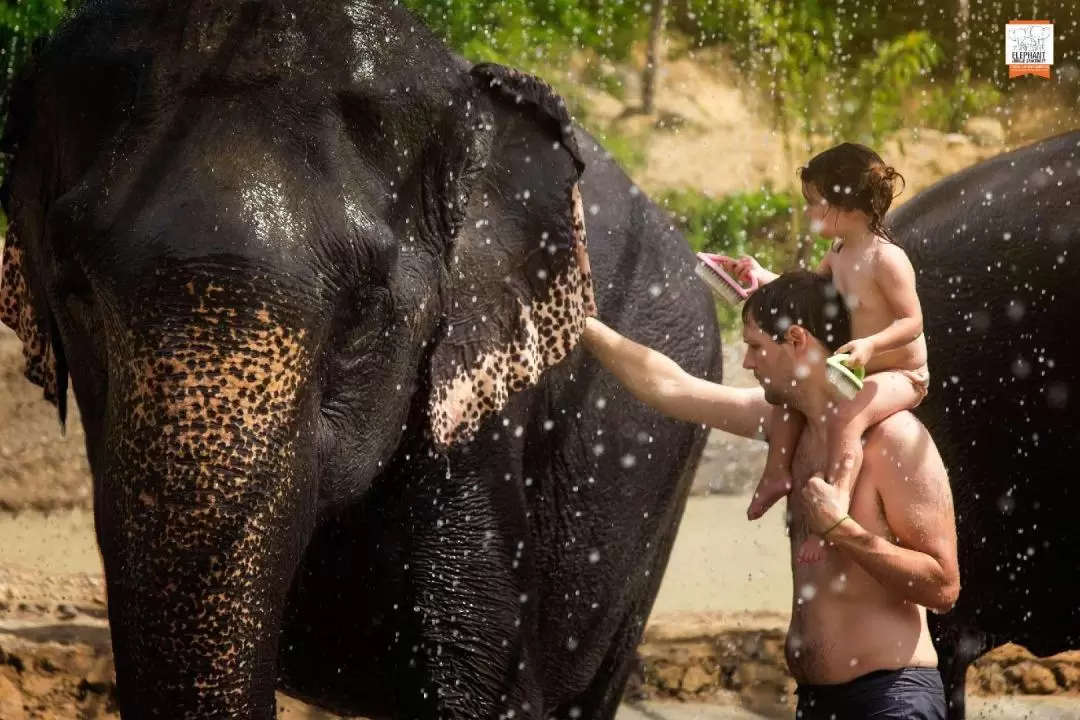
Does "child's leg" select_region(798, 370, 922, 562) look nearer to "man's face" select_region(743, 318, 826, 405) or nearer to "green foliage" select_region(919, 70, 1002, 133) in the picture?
"man's face" select_region(743, 318, 826, 405)

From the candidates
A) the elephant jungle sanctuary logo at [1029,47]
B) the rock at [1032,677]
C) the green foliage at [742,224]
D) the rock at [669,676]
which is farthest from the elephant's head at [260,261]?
the elephant jungle sanctuary logo at [1029,47]

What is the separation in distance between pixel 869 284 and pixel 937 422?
1193mm

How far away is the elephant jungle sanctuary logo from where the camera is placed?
11.0m

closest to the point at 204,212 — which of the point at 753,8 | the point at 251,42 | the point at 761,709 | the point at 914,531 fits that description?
the point at 251,42

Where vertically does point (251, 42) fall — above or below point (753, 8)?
below

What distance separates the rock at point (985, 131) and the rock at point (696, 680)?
8.49 meters

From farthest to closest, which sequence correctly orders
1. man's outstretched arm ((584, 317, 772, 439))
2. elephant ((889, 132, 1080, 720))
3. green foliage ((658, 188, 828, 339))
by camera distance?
green foliage ((658, 188, 828, 339)), elephant ((889, 132, 1080, 720)), man's outstretched arm ((584, 317, 772, 439))

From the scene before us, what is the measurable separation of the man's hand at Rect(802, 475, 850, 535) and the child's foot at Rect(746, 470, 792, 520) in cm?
16

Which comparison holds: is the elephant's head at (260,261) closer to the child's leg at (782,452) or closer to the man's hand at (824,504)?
the child's leg at (782,452)

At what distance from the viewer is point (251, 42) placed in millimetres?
2508

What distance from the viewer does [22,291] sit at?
2988 millimetres

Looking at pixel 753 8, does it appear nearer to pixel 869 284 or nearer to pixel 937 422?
pixel 937 422

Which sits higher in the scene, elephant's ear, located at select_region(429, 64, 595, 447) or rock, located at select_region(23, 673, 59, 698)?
elephant's ear, located at select_region(429, 64, 595, 447)

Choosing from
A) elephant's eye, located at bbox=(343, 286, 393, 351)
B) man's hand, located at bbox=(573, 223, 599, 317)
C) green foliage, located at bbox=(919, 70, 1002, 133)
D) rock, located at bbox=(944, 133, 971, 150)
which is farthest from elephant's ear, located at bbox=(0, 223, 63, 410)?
green foliage, located at bbox=(919, 70, 1002, 133)
